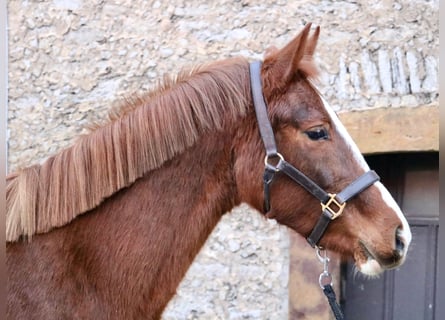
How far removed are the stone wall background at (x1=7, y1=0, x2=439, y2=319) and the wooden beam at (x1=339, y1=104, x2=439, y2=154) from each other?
0.06m

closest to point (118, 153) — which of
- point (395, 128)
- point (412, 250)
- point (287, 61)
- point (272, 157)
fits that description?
point (272, 157)

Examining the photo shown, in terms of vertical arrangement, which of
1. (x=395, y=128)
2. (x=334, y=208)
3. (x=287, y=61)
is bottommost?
(x=395, y=128)

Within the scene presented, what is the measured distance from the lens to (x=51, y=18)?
4723 millimetres

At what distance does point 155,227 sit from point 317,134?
0.63 m

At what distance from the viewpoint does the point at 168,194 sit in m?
2.16

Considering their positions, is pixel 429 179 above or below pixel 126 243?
below

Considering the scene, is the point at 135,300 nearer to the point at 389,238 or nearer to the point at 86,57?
the point at 389,238

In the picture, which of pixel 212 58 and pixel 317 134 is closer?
pixel 317 134

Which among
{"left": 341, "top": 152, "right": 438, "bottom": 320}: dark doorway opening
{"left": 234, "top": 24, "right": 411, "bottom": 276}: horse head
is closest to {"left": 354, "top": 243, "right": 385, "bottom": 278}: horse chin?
{"left": 234, "top": 24, "right": 411, "bottom": 276}: horse head

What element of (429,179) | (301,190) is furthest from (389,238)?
(429,179)

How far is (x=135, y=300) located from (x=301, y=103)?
0.87 meters

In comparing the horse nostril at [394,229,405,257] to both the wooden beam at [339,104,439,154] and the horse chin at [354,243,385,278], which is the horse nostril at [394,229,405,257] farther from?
the wooden beam at [339,104,439,154]

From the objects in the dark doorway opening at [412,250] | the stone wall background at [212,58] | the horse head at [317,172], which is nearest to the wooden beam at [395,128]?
the stone wall background at [212,58]

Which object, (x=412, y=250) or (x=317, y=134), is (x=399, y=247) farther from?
(x=412, y=250)
